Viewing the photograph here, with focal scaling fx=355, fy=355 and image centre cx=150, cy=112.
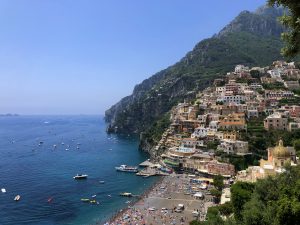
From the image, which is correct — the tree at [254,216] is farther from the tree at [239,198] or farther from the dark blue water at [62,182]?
the dark blue water at [62,182]

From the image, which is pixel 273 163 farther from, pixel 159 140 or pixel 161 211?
pixel 159 140

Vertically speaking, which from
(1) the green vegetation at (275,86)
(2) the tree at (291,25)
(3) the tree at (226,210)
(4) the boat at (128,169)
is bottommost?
(4) the boat at (128,169)

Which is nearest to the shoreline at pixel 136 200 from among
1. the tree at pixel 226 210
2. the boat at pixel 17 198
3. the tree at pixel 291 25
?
the tree at pixel 226 210

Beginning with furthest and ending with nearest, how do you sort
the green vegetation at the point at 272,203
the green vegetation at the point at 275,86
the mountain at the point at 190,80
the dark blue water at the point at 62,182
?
the mountain at the point at 190,80 < the green vegetation at the point at 275,86 < the dark blue water at the point at 62,182 < the green vegetation at the point at 272,203

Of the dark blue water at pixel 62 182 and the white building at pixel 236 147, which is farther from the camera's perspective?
the white building at pixel 236 147

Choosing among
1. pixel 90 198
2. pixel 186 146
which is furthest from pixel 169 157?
pixel 90 198

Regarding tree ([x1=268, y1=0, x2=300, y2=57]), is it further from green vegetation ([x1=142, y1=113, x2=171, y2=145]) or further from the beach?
green vegetation ([x1=142, y1=113, x2=171, y2=145])
